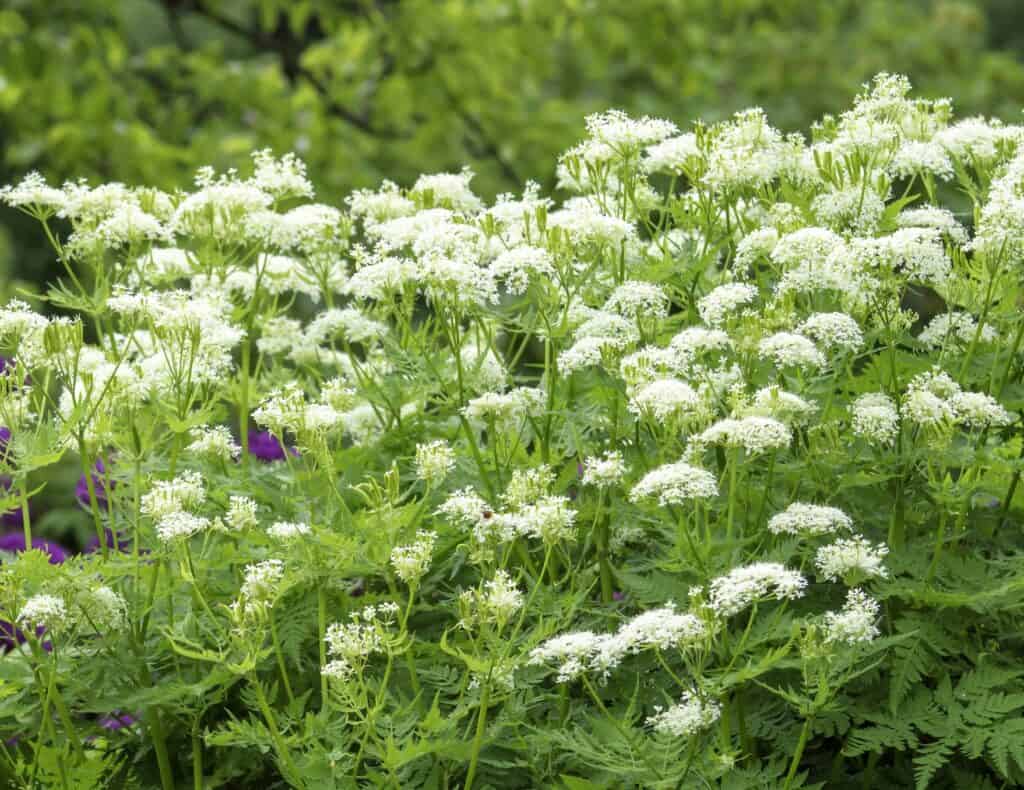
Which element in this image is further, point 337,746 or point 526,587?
point 526,587

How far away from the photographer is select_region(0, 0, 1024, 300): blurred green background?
29.4ft

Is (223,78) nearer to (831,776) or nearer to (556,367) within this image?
(556,367)

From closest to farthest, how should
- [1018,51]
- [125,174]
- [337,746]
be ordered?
[337,746]
[125,174]
[1018,51]

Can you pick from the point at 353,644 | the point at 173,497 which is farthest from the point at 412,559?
the point at 173,497

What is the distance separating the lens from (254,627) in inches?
102

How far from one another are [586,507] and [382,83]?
7.27m

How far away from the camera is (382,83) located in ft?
31.9

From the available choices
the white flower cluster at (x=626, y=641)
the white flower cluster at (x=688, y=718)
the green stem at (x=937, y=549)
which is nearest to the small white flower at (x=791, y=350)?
the green stem at (x=937, y=549)

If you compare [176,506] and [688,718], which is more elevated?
[176,506]

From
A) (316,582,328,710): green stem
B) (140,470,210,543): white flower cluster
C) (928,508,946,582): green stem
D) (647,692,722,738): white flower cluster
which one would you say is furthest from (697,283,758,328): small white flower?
(140,470,210,543): white flower cluster

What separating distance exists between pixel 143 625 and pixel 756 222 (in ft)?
5.24

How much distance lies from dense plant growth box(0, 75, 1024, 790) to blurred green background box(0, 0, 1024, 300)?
5.61 m

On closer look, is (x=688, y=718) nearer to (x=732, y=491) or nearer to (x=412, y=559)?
(x=732, y=491)

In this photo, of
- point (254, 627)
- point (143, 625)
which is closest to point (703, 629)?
point (254, 627)
